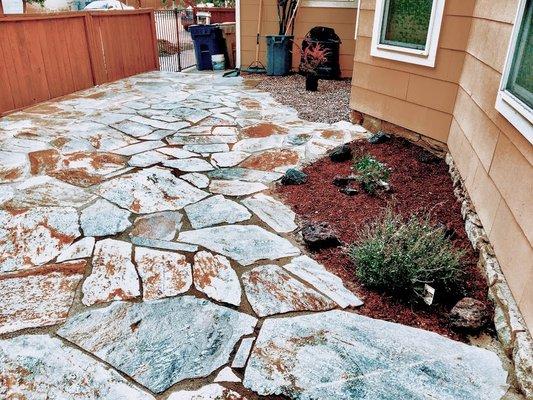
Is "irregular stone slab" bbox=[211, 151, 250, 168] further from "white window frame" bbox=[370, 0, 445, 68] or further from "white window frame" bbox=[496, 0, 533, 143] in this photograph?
"white window frame" bbox=[496, 0, 533, 143]

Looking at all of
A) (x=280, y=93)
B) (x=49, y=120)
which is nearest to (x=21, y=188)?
(x=49, y=120)

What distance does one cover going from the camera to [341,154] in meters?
3.94

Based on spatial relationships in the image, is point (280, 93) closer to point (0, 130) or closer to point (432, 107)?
point (432, 107)

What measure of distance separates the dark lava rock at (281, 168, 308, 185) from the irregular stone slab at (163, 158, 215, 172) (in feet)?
2.48

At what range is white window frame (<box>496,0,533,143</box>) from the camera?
190cm

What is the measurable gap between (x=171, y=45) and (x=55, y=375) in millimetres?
12688

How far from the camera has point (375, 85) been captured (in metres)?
4.52

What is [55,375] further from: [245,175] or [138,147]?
[138,147]

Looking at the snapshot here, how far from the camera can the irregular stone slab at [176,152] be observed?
411cm

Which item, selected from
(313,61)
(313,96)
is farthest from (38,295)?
(313,61)

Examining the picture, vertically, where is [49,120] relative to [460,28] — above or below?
below

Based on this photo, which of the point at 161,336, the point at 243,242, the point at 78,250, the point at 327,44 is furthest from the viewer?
the point at 327,44

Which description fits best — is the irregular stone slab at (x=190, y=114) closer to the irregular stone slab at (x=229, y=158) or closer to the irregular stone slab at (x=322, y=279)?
the irregular stone slab at (x=229, y=158)

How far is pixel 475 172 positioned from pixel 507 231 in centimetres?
83
